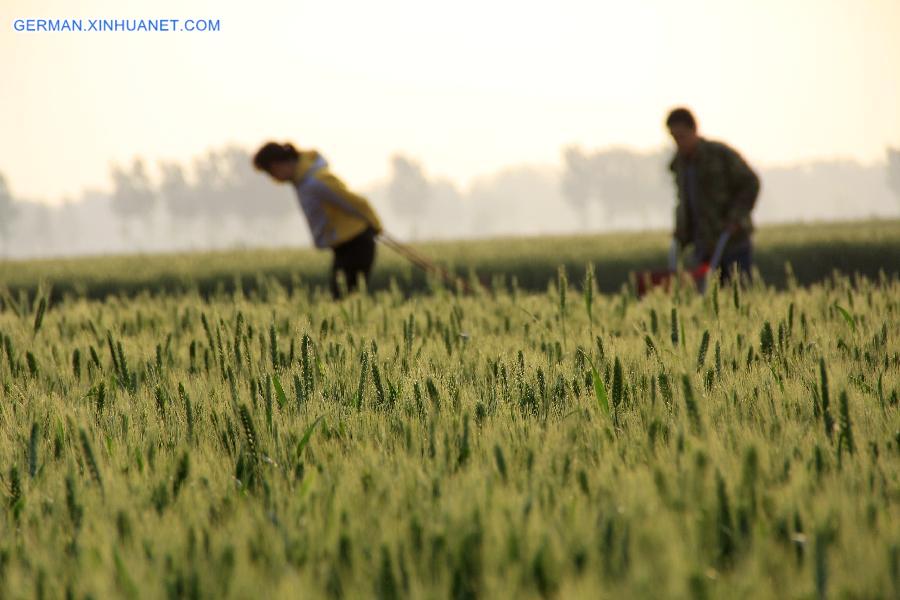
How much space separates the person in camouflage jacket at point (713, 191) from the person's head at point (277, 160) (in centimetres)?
307

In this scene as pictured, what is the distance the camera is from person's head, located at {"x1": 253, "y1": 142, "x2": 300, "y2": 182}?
7.19m

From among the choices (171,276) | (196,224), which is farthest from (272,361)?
(196,224)

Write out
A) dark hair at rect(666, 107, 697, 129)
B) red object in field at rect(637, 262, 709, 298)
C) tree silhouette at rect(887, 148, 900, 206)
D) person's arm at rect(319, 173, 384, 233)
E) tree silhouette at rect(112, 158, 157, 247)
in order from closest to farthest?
1. red object in field at rect(637, 262, 709, 298)
2. dark hair at rect(666, 107, 697, 129)
3. person's arm at rect(319, 173, 384, 233)
4. tree silhouette at rect(887, 148, 900, 206)
5. tree silhouette at rect(112, 158, 157, 247)

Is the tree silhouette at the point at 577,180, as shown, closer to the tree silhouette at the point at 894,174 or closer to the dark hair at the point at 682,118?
the tree silhouette at the point at 894,174

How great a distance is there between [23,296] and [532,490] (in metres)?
4.38

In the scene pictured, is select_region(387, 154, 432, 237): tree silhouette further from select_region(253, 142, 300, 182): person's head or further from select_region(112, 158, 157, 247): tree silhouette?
select_region(253, 142, 300, 182): person's head

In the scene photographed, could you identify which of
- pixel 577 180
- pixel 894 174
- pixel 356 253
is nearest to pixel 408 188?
pixel 577 180

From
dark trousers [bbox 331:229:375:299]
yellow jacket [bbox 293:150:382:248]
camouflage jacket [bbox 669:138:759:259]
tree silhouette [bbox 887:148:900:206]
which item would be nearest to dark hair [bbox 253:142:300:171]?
yellow jacket [bbox 293:150:382:248]

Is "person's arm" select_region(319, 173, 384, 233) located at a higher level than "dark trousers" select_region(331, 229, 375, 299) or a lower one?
higher

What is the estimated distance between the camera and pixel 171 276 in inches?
526

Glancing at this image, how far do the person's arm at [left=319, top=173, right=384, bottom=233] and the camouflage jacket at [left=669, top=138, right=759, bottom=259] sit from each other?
253 cm

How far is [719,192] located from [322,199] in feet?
10.4

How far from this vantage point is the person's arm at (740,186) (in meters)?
6.68

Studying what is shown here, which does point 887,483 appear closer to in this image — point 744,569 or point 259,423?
point 744,569
